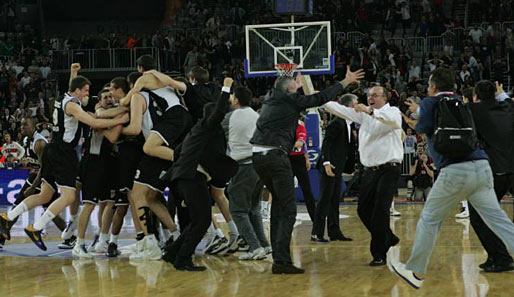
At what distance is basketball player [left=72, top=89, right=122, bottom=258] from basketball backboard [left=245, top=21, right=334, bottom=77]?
9.77 metres

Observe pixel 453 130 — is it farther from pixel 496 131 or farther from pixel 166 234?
pixel 166 234

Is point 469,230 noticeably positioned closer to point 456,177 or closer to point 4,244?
point 456,177

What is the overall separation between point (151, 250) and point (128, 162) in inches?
41.3

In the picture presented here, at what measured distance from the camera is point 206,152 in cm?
882

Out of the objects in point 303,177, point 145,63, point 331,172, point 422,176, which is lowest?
point 422,176

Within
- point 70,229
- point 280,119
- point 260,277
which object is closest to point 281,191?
point 280,119

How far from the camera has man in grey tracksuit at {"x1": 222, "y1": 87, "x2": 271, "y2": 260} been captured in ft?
30.3

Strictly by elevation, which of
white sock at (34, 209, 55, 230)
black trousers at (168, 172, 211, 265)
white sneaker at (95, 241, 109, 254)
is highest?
black trousers at (168, 172, 211, 265)

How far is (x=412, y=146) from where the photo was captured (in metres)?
20.2

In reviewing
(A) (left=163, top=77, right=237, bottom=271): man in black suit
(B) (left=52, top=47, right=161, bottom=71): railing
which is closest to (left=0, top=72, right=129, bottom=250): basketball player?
(A) (left=163, top=77, right=237, bottom=271): man in black suit

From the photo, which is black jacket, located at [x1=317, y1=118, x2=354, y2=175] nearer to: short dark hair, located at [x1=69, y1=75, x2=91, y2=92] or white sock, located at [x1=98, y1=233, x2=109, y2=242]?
white sock, located at [x1=98, y1=233, x2=109, y2=242]

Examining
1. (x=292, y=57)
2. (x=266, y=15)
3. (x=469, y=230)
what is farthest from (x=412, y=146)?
(x=266, y=15)

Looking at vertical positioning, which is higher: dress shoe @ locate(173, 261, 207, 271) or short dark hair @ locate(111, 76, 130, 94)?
short dark hair @ locate(111, 76, 130, 94)

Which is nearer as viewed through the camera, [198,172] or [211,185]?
[198,172]
